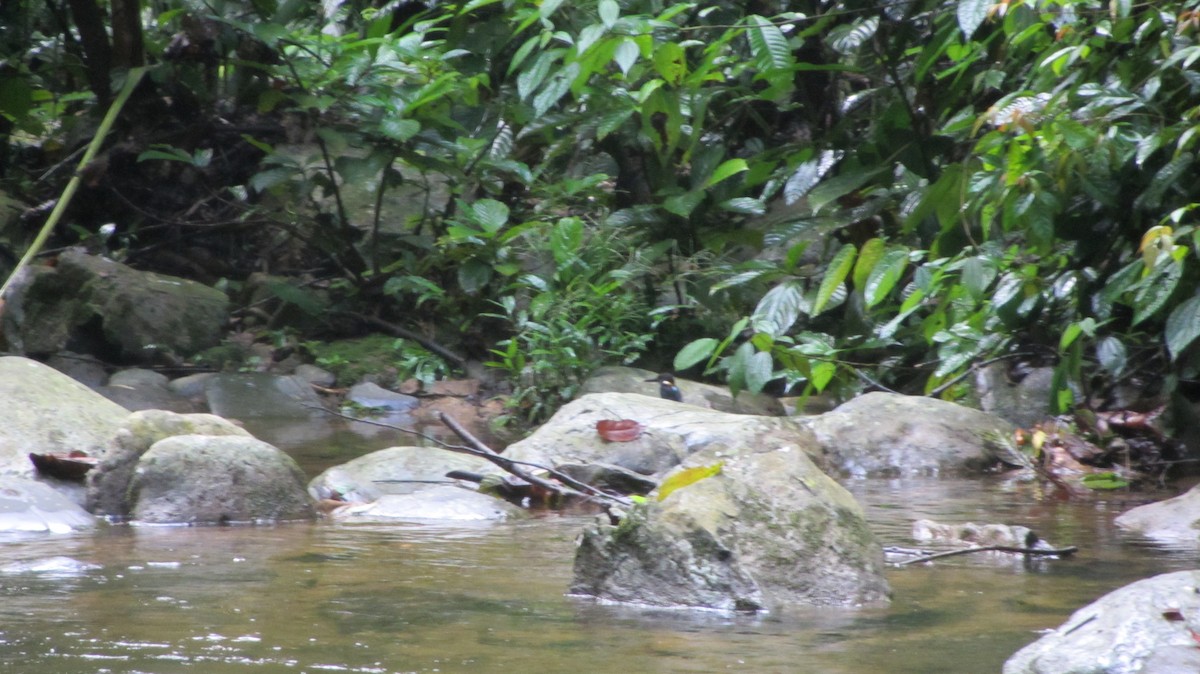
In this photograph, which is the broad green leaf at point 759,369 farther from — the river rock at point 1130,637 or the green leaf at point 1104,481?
the green leaf at point 1104,481

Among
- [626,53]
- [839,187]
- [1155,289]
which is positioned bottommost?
[1155,289]

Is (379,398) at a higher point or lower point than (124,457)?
higher

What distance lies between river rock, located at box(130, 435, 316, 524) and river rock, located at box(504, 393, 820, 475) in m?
1.15

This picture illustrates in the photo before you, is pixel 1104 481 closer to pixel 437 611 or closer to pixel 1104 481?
pixel 1104 481

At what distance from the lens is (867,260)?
2.92 meters

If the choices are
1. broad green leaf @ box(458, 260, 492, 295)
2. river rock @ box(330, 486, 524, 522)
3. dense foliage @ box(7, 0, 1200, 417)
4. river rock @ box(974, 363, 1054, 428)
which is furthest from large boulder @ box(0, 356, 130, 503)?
river rock @ box(974, 363, 1054, 428)

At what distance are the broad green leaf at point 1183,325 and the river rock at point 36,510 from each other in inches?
122

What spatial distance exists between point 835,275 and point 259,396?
5.96 m

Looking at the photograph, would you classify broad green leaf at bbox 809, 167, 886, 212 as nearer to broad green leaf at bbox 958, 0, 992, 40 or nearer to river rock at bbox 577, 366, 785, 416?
broad green leaf at bbox 958, 0, 992, 40

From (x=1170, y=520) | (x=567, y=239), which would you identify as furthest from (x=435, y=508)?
(x=567, y=239)

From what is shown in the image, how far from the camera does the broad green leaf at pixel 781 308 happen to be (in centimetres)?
294

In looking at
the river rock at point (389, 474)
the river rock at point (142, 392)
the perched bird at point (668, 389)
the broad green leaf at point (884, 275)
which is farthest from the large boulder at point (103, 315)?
the broad green leaf at point (884, 275)

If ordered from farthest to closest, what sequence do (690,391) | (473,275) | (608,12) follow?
(473,275) < (690,391) < (608,12)

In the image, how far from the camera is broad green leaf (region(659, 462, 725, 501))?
9.91 ft
